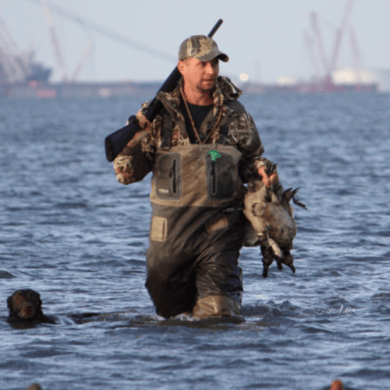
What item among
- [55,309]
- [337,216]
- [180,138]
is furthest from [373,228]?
[180,138]

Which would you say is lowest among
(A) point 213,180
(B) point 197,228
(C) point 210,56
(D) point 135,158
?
(B) point 197,228

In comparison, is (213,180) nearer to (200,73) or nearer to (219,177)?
(219,177)

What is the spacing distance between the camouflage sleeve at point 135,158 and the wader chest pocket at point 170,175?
4.6 inches

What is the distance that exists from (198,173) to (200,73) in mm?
741

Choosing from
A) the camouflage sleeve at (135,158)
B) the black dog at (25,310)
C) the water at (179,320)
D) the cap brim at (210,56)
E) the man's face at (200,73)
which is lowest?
the water at (179,320)

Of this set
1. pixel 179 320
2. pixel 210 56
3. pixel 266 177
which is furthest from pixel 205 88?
pixel 179 320

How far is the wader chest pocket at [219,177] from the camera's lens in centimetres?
659

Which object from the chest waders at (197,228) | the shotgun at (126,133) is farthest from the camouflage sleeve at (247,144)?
the shotgun at (126,133)

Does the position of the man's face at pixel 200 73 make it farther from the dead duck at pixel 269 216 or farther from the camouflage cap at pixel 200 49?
the dead duck at pixel 269 216

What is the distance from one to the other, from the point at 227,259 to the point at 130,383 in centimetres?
141

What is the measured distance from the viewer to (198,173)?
6.59m

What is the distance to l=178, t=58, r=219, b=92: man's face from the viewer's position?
6.59 metres

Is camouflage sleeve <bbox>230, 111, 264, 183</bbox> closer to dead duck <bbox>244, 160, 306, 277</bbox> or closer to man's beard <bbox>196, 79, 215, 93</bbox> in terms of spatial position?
dead duck <bbox>244, 160, 306, 277</bbox>

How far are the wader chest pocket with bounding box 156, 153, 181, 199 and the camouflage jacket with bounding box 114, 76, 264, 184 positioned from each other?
0.36ft
